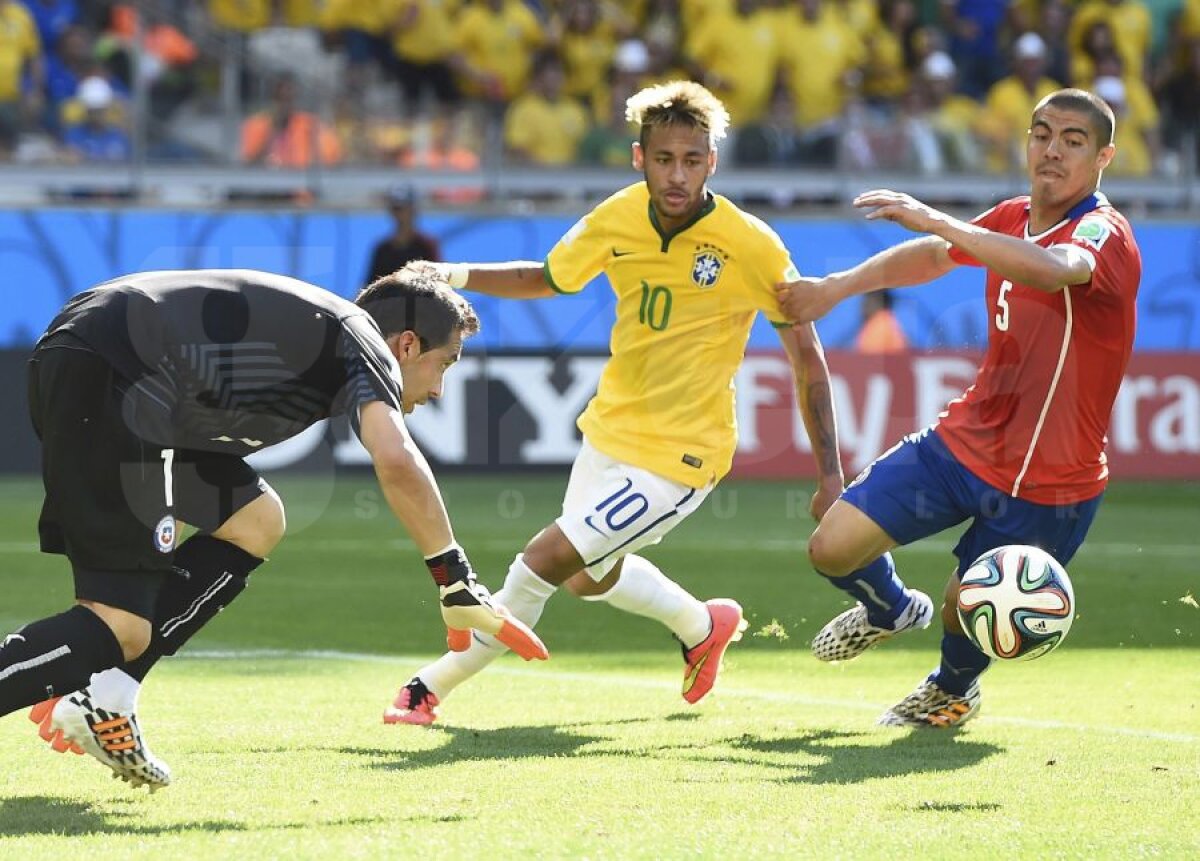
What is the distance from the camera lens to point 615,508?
702 cm

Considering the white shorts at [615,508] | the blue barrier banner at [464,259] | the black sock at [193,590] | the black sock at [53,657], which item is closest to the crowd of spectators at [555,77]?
the blue barrier banner at [464,259]

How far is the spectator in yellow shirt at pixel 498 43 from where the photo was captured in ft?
62.0

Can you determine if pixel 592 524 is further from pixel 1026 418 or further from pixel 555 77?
pixel 555 77

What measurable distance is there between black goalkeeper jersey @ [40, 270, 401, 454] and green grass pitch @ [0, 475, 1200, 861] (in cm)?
112

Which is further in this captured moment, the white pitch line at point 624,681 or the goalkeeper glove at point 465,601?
the white pitch line at point 624,681

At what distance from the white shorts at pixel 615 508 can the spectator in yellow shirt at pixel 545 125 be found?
1110 cm

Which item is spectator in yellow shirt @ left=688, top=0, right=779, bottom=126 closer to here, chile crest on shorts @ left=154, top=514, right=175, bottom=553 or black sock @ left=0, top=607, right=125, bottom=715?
chile crest on shorts @ left=154, top=514, right=175, bottom=553

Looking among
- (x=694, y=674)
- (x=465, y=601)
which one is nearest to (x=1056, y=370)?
(x=694, y=674)

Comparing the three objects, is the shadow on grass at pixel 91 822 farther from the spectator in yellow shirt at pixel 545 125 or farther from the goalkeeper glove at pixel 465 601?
the spectator in yellow shirt at pixel 545 125

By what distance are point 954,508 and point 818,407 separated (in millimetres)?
668

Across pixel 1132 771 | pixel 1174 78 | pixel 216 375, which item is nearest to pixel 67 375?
pixel 216 375

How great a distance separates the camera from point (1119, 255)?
647 centimetres

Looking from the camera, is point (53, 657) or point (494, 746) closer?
point (53, 657)

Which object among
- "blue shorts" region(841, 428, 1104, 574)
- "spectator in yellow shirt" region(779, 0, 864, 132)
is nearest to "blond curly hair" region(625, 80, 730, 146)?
"blue shorts" region(841, 428, 1104, 574)
